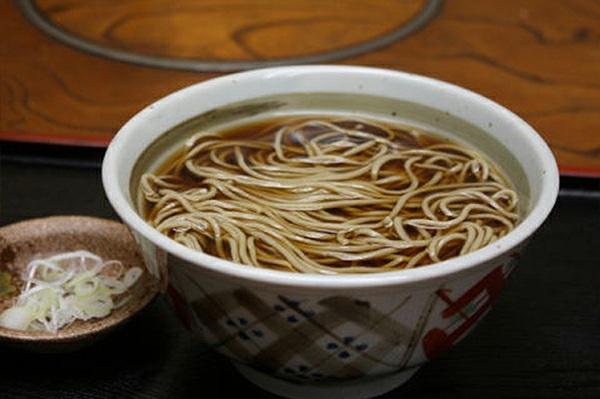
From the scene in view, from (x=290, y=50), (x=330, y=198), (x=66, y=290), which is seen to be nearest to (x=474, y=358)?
(x=330, y=198)

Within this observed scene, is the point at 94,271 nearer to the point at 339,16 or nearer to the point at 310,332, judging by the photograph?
the point at 310,332

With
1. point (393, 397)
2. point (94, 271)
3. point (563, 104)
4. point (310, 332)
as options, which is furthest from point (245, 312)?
point (563, 104)

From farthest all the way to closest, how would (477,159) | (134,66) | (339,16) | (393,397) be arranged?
(339,16) < (134,66) < (477,159) < (393,397)

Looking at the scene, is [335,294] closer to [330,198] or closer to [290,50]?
[330,198]

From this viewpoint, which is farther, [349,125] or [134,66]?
[134,66]

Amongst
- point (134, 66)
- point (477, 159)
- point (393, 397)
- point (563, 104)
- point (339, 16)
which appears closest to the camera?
point (393, 397)

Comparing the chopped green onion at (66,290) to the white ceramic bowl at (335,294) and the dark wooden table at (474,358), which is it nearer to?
the dark wooden table at (474,358)

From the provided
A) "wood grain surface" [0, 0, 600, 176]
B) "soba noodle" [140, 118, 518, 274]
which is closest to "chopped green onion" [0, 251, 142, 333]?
"soba noodle" [140, 118, 518, 274]

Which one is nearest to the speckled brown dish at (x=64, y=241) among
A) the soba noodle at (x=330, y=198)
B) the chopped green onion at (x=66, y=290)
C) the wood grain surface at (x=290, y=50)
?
the chopped green onion at (x=66, y=290)
